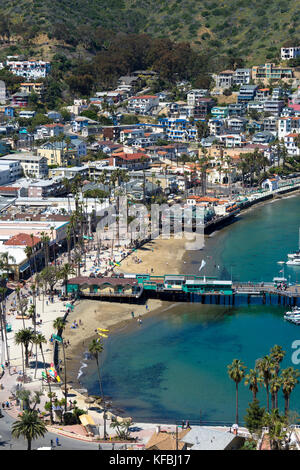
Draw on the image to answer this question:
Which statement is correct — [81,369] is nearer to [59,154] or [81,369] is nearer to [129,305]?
[129,305]

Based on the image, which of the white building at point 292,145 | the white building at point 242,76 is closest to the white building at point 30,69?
the white building at point 242,76

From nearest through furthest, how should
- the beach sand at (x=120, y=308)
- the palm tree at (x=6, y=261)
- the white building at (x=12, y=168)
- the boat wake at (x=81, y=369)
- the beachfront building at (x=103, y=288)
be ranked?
the boat wake at (x=81, y=369), the beach sand at (x=120, y=308), the palm tree at (x=6, y=261), the beachfront building at (x=103, y=288), the white building at (x=12, y=168)

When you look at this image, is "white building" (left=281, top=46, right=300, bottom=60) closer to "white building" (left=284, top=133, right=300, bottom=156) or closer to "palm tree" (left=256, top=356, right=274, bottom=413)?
"white building" (left=284, top=133, right=300, bottom=156)

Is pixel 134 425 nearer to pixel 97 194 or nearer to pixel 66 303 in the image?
pixel 66 303

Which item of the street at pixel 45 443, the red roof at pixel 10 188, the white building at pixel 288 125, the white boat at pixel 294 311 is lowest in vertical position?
the street at pixel 45 443

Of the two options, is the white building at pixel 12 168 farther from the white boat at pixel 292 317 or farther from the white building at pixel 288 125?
the white boat at pixel 292 317
